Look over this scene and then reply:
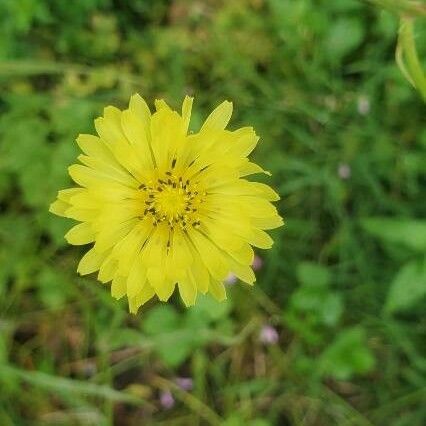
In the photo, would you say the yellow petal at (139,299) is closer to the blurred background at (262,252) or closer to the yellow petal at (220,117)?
the yellow petal at (220,117)

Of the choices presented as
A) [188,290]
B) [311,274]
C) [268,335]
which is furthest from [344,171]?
[188,290]

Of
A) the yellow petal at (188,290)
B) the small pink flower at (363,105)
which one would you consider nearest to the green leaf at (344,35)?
the small pink flower at (363,105)

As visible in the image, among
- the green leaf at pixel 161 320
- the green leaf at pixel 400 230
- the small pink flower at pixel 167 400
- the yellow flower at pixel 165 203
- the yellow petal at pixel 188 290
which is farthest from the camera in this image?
the small pink flower at pixel 167 400

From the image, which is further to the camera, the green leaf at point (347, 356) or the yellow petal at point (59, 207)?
the green leaf at point (347, 356)

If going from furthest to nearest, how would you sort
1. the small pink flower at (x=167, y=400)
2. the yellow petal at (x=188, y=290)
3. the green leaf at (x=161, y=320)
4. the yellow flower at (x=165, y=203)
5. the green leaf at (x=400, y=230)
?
the small pink flower at (x=167, y=400) → the green leaf at (x=161, y=320) → the green leaf at (x=400, y=230) → the yellow petal at (x=188, y=290) → the yellow flower at (x=165, y=203)

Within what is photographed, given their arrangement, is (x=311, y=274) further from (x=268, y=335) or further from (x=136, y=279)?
(x=136, y=279)

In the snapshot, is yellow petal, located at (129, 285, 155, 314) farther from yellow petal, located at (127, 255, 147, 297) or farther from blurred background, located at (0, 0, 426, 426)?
blurred background, located at (0, 0, 426, 426)

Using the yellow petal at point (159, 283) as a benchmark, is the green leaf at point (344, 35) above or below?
above
